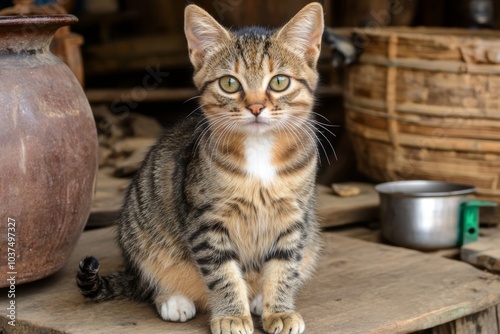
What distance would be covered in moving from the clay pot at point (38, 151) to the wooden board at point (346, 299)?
6.5 inches

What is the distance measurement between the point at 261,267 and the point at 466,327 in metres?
0.80

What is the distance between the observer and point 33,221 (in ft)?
9.23

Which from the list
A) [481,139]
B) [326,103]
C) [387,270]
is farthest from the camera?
[326,103]

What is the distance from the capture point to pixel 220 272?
2.65 meters

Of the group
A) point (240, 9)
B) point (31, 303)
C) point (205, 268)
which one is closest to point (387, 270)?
point (205, 268)

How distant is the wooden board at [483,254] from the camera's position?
341 cm

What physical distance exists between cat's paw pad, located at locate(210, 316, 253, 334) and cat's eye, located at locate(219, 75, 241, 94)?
26.4 inches

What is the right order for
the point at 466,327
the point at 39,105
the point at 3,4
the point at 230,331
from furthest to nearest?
the point at 3,4 → the point at 466,327 → the point at 39,105 → the point at 230,331

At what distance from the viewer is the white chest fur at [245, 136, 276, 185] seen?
8.80 ft

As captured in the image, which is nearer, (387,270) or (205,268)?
(205,268)

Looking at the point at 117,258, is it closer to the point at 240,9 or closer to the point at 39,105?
the point at 39,105

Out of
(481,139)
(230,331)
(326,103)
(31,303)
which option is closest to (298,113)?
(230,331)

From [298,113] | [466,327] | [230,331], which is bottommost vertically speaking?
[466,327]

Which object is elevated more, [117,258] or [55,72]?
[55,72]
